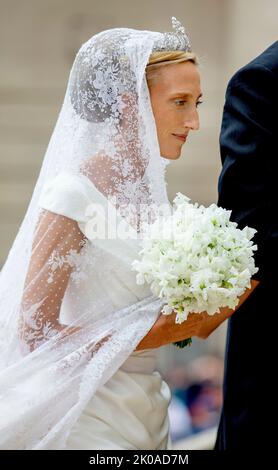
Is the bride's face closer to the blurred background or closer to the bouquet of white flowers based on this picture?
the bouquet of white flowers

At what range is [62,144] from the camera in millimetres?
3508

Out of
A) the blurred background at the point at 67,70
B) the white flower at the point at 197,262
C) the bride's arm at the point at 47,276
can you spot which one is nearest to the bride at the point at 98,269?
the bride's arm at the point at 47,276

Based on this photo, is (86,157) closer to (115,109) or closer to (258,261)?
(115,109)

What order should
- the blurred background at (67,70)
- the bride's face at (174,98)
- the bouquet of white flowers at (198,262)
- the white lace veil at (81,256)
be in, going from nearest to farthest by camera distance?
1. the bouquet of white flowers at (198,262)
2. the white lace veil at (81,256)
3. the bride's face at (174,98)
4. the blurred background at (67,70)

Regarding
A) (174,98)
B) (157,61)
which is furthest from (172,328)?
(157,61)

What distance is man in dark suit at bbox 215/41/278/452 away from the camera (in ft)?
11.6

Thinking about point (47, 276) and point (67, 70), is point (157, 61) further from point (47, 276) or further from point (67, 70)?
point (67, 70)

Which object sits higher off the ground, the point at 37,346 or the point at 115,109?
the point at 115,109

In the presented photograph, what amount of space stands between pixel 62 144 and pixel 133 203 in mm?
274

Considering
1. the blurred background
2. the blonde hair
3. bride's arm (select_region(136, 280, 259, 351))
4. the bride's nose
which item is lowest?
the blurred background

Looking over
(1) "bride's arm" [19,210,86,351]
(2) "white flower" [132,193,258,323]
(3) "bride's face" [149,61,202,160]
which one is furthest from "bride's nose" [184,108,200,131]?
(1) "bride's arm" [19,210,86,351]

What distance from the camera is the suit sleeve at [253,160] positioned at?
11.5 feet

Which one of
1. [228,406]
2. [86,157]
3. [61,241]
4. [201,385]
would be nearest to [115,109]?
[86,157]

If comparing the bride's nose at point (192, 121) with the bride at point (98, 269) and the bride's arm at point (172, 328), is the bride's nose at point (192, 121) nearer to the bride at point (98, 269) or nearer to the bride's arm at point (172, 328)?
the bride at point (98, 269)
